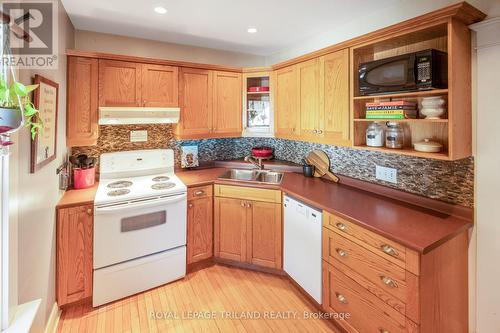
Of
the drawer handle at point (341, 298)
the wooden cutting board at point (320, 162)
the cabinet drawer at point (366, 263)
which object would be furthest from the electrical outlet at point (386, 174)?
→ the drawer handle at point (341, 298)

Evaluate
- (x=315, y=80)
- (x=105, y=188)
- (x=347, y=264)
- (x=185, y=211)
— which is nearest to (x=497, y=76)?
(x=315, y=80)

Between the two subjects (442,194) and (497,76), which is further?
(442,194)

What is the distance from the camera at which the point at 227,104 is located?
3137 millimetres

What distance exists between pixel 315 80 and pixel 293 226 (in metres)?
1.35

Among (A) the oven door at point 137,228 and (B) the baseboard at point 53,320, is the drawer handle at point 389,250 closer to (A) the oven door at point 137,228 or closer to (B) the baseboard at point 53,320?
(A) the oven door at point 137,228

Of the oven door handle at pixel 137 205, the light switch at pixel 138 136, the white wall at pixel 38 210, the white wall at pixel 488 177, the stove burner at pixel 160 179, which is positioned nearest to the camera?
Answer: the white wall at pixel 38 210

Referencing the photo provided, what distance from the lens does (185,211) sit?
100 inches

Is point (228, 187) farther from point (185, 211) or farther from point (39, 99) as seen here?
point (39, 99)

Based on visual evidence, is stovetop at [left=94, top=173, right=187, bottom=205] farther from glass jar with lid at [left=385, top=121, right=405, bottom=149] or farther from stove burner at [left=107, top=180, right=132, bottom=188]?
glass jar with lid at [left=385, top=121, right=405, bottom=149]

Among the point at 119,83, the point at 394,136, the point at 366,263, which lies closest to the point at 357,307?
the point at 366,263

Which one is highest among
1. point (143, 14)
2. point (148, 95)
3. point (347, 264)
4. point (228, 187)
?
point (143, 14)

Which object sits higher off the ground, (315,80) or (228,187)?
(315,80)

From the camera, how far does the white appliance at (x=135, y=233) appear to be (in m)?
2.17

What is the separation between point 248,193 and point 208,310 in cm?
105
